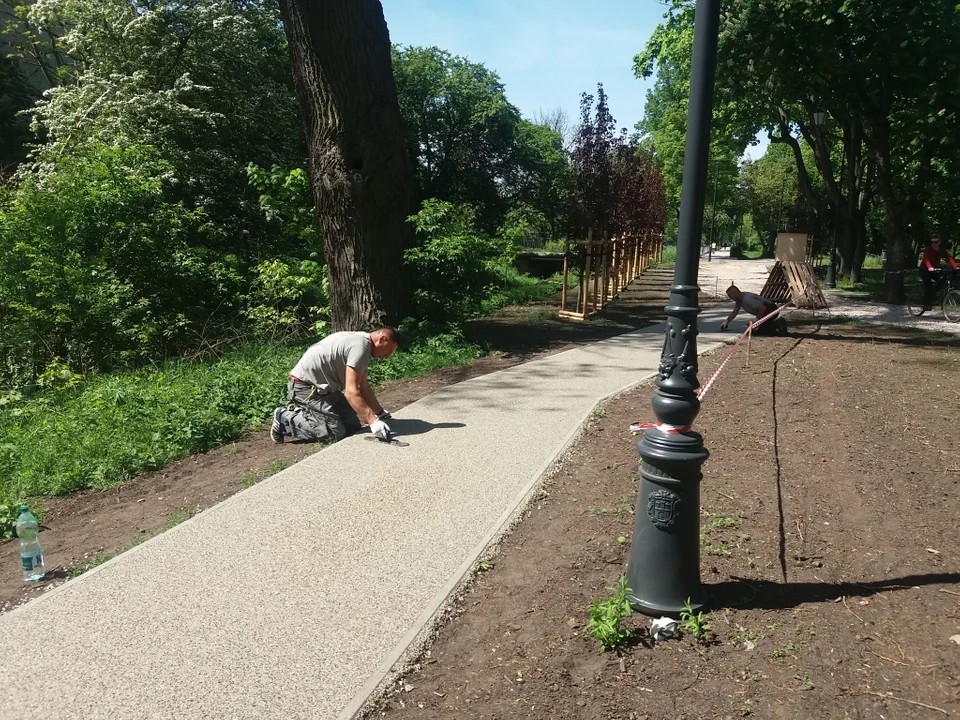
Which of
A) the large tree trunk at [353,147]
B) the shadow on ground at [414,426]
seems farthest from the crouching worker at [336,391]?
the large tree trunk at [353,147]

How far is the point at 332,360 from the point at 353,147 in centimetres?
506

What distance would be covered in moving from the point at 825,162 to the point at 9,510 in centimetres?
2702

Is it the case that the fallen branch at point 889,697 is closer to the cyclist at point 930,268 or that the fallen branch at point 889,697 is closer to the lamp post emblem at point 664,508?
the lamp post emblem at point 664,508

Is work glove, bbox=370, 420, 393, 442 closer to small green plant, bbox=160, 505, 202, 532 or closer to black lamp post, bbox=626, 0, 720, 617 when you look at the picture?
small green plant, bbox=160, 505, 202, 532

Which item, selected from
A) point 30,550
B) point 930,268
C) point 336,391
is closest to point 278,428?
point 336,391

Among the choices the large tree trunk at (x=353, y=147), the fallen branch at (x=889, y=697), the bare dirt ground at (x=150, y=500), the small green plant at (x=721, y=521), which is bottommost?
the bare dirt ground at (x=150, y=500)

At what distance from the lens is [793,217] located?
30.2m

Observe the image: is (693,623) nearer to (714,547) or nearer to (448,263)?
(714,547)

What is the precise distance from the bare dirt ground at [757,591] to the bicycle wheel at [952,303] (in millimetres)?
9890

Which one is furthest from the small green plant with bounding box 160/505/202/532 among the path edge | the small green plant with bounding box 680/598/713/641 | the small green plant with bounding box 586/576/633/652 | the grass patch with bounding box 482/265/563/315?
the grass patch with bounding box 482/265/563/315

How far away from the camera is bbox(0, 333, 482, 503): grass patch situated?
6836 millimetres

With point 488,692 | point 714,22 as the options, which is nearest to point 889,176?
point 714,22

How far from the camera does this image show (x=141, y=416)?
311 inches

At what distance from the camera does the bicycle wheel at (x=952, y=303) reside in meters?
15.1
